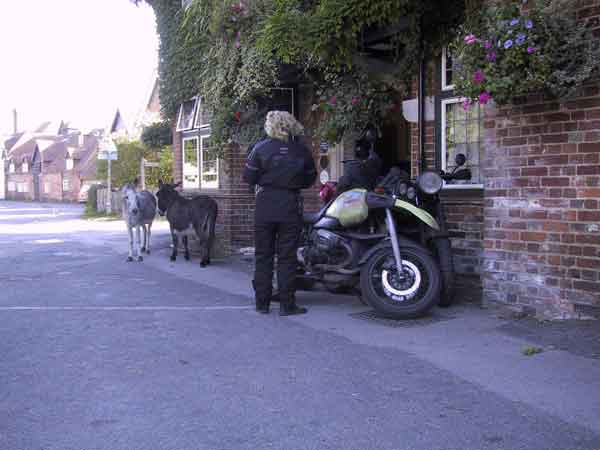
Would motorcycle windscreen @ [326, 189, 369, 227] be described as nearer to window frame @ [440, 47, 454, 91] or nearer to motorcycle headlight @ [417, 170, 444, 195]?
motorcycle headlight @ [417, 170, 444, 195]

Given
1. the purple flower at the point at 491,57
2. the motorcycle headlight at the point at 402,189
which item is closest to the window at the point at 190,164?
the motorcycle headlight at the point at 402,189

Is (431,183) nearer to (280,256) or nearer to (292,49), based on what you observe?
(280,256)

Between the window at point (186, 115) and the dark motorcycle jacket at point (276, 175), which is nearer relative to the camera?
the dark motorcycle jacket at point (276, 175)

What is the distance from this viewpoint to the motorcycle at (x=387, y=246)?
20.2 feet

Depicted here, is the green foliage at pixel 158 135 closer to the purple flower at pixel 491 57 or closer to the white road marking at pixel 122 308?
the white road marking at pixel 122 308

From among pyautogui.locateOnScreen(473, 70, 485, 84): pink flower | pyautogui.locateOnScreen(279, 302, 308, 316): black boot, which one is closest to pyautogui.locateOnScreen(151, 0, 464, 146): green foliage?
pyautogui.locateOnScreen(473, 70, 485, 84): pink flower

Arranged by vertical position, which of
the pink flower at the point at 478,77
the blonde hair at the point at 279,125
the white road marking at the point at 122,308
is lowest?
the white road marking at the point at 122,308

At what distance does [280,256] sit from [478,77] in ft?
8.35

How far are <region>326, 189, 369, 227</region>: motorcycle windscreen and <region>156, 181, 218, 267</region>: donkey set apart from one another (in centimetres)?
465

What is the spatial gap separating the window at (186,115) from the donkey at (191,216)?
9.54ft

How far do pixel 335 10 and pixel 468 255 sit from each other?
3.05m

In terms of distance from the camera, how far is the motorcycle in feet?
20.2

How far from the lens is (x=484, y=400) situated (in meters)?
4.03

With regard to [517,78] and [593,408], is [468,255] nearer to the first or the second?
[517,78]
